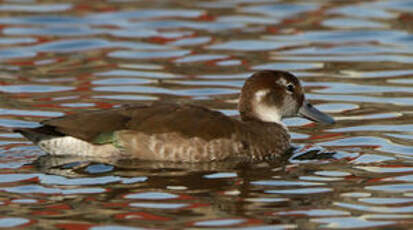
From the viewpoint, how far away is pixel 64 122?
972 centimetres

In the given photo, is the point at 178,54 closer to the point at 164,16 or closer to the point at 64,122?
the point at 164,16

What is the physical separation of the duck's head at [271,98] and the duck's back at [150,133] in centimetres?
65

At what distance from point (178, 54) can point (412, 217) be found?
295 inches

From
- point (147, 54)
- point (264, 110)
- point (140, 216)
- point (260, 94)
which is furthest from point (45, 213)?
point (147, 54)

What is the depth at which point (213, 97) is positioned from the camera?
41.7 feet

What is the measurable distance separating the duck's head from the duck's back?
65cm

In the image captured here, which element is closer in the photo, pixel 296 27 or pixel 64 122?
pixel 64 122

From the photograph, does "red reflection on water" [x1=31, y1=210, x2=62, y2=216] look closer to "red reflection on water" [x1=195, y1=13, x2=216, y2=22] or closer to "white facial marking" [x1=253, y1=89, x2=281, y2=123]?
"white facial marking" [x1=253, y1=89, x2=281, y2=123]

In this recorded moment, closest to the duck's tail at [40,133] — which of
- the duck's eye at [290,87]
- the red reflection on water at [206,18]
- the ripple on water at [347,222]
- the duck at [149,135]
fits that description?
the duck at [149,135]

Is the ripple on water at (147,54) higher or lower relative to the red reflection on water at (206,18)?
lower

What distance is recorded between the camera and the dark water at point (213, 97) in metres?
8.10

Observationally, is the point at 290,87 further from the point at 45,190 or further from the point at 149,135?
the point at 45,190

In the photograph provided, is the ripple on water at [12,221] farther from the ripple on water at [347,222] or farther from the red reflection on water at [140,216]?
the ripple on water at [347,222]

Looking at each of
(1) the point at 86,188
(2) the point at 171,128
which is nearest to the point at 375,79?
(2) the point at 171,128
